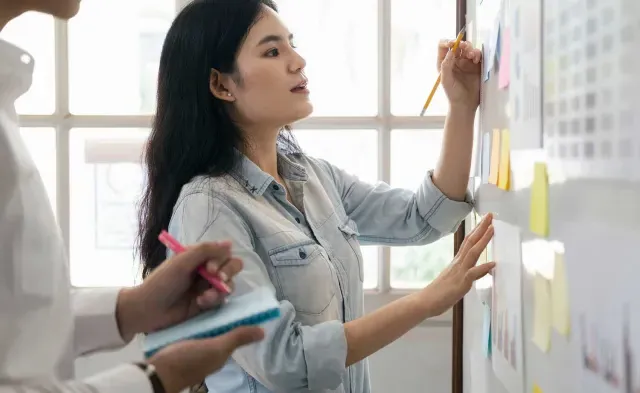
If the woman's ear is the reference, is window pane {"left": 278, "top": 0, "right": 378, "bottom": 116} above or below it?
above

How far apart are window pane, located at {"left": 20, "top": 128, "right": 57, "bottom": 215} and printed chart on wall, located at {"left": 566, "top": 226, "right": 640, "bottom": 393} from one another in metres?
1.49

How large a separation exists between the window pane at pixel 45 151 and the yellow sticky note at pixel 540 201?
138 cm

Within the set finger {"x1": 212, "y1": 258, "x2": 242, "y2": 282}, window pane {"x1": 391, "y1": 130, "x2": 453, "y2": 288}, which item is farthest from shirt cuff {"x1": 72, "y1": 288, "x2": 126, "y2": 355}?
window pane {"x1": 391, "y1": 130, "x2": 453, "y2": 288}

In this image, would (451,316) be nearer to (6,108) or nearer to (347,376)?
(347,376)

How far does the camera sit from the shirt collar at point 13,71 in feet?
2.17

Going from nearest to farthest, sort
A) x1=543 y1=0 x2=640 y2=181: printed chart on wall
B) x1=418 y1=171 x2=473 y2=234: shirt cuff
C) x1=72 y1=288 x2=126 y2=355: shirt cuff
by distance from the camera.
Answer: x1=543 y1=0 x2=640 y2=181: printed chart on wall < x1=72 y1=288 x2=126 y2=355: shirt cuff < x1=418 y1=171 x2=473 y2=234: shirt cuff

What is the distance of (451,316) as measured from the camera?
1.77 meters

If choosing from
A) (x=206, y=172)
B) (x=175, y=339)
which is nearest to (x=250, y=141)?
(x=206, y=172)

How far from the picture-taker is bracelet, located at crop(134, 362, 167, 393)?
0.65 metres

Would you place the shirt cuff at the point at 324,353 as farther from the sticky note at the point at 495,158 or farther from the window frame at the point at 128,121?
the window frame at the point at 128,121

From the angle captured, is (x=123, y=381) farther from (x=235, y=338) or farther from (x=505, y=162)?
(x=505, y=162)

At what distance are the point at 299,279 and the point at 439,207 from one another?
1.14 ft

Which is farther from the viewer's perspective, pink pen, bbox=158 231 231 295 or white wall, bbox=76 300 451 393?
white wall, bbox=76 300 451 393

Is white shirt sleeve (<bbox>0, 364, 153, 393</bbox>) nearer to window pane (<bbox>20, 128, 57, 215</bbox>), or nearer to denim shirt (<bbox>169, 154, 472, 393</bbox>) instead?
denim shirt (<bbox>169, 154, 472, 393</bbox>)
